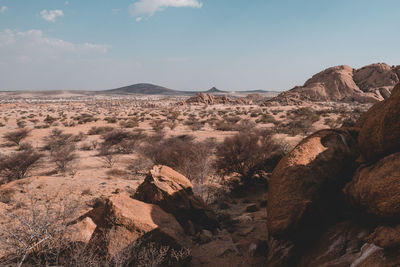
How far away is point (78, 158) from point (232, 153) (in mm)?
9543

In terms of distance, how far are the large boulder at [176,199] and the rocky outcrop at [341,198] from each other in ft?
7.63

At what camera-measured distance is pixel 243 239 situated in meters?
5.79

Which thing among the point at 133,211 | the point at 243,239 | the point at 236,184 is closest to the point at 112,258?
the point at 133,211

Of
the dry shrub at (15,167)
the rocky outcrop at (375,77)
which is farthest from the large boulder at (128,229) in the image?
the rocky outcrop at (375,77)

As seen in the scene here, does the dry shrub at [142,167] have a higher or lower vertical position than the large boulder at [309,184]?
lower

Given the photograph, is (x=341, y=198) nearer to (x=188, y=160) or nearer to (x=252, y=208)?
(x=252, y=208)

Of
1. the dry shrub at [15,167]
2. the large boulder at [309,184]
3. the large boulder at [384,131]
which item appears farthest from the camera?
the dry shrub at [15,167]

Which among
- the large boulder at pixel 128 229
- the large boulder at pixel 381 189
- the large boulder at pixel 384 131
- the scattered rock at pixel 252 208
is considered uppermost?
the large boulder at pixel 384 131

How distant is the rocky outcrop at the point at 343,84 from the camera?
188 feet

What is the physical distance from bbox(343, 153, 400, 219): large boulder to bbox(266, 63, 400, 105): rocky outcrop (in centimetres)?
5322

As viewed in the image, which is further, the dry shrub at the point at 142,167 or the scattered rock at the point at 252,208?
the dry shrub at the point at 142,167

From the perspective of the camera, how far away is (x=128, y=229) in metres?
4.47

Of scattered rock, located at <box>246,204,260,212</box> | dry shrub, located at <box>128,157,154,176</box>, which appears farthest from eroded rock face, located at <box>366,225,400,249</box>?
dry shrub, located at <box>128,157,154,176</box>

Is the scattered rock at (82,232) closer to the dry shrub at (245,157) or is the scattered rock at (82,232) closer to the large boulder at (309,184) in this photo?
the large boulder at (309,184)
